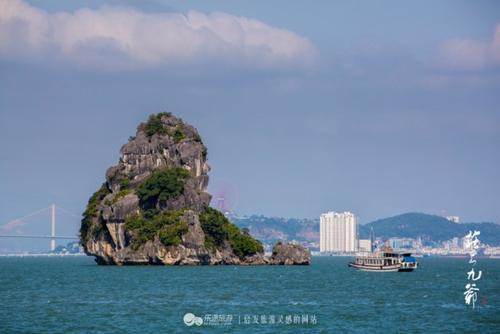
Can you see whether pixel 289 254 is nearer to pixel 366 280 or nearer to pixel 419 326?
pixel 366 280

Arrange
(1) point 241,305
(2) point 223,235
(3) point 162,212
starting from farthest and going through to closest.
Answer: (2) point 223,235, (3) point 162,212, (1) point 241,305

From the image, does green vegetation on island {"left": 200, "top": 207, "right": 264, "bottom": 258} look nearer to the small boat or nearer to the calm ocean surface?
the small boat

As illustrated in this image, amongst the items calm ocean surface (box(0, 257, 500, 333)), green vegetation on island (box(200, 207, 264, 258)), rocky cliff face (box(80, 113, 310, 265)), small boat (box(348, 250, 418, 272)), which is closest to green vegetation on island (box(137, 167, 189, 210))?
rocky cliff face (box(80, 113, 310, 265))

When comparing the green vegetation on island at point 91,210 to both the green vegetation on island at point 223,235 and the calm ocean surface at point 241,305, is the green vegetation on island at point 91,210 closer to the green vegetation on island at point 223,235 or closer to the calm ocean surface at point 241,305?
the green vegetation on island at point 223,235

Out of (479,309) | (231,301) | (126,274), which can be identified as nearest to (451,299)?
(479,309)

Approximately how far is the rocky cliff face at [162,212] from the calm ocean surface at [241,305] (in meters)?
28.6

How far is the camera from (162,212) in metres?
152

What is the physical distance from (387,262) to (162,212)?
33.6 meters

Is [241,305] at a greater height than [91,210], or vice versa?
[91,210]

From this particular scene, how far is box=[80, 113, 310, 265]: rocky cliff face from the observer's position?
148 metres

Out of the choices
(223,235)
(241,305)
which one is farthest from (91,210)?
(241,305)

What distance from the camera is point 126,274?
12412cm

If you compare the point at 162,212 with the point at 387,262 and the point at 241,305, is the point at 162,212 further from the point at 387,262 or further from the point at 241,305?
the point at 241,305

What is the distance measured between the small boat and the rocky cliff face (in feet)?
65.5
